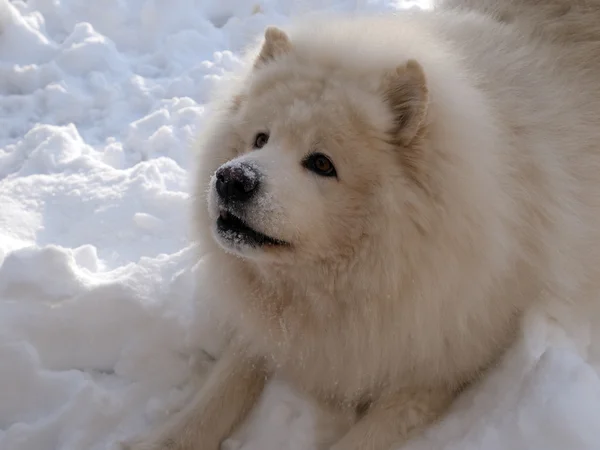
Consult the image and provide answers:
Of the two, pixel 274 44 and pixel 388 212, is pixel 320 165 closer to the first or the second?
pixel 388 212

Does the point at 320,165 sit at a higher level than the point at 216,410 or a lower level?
higher

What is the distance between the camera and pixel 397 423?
2293 millimetres

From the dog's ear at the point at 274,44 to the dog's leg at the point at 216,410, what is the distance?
4.17 feet

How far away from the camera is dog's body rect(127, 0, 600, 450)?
6.79 ft

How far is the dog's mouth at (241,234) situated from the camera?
2.03 meters

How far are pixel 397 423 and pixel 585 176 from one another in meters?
1.31

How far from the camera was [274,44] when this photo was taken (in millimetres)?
2365

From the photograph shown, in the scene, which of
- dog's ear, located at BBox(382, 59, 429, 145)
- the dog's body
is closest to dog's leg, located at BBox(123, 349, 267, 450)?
the dog's body

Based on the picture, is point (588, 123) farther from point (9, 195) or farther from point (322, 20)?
point (9, 195)

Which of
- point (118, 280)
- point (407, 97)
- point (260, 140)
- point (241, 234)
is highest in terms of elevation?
point (407, 97)

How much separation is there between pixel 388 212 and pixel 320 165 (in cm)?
29

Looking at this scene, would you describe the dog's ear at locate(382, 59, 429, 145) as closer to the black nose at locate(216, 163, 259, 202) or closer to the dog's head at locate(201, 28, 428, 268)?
the dog's head at locate(201, 28, 428, 268)

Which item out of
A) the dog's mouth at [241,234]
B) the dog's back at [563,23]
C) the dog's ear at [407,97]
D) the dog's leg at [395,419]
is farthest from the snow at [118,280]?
the dog's back at [563,23]

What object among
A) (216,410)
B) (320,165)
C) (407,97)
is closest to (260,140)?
(320,165)
